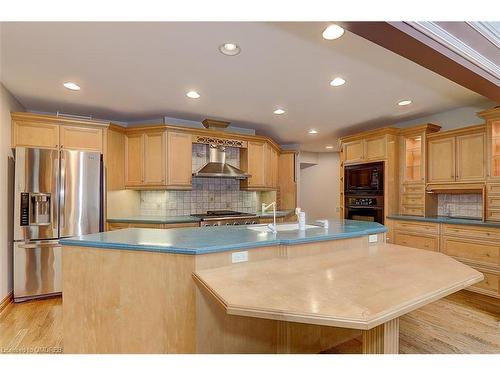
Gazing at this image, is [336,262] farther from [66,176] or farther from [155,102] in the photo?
[66,176]

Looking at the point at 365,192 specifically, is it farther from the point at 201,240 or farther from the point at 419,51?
the point at 201,240

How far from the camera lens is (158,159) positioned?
3.92 m

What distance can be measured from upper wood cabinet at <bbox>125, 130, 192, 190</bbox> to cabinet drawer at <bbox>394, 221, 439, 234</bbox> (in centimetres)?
332

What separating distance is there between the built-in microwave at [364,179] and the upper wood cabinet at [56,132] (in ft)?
13.2

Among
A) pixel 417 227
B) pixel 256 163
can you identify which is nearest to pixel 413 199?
pixel 417 227

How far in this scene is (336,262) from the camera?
1857mm

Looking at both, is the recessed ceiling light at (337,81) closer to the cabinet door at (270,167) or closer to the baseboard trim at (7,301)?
the cabinet door at (270,167)

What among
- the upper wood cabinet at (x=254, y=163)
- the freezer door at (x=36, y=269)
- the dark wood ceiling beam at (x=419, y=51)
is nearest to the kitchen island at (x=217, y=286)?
the dark wood ceiling beam at (x=419, y=51)

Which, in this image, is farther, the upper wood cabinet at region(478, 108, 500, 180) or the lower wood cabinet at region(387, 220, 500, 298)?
the upper wood cabinet at region(478, 108, 500, 180)

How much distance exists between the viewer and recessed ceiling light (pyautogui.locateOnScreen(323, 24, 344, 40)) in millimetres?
1820

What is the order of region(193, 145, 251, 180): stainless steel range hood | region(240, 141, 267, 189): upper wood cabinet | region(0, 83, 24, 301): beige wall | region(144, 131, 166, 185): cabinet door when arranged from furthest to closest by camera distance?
region(240, 141, 267, 189): upper wood cabinet < region(193, 145, 251, 180): stainless steel range hood < region(144, 131, 166, 185): cabinet door < region(0, 83, 24, 301): beige wall

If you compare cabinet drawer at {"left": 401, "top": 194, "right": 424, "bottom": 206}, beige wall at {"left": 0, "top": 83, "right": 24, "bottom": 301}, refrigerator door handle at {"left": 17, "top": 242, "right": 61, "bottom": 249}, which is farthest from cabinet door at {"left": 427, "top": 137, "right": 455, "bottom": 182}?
beige wall at {"left": 0, "top": 83, "right": 24, "bottom": 301}

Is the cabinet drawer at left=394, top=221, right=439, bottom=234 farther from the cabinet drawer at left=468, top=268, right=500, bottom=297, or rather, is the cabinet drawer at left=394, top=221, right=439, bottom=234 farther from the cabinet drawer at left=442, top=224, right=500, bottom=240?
the cabinet drawer at left=468, top=268, right=500, bottom=297
